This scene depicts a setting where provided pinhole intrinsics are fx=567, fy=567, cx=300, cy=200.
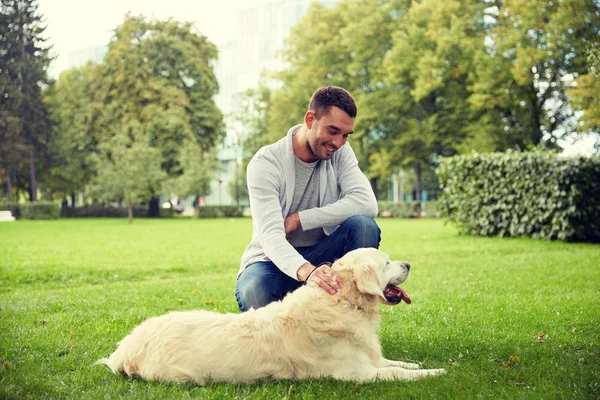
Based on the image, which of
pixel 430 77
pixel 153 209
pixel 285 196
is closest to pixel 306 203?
pixel 285 196

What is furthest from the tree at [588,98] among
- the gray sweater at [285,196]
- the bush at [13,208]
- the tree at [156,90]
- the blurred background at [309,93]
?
the bush at [13,208]

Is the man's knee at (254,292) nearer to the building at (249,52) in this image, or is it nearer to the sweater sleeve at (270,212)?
the sweater sleeve at (270,212)

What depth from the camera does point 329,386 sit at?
4059 millimetres

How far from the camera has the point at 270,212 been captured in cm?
500

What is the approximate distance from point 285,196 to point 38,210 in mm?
43799

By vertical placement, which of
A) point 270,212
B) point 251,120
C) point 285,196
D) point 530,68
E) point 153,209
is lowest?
point 153,209

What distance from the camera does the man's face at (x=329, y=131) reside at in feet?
15.8

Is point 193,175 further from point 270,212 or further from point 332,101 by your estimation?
point 332,101

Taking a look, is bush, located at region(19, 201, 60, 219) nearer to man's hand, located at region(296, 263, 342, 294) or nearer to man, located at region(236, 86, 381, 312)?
man, located at region(236, 86, 381, 312)

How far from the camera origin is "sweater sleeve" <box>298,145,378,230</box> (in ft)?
17.0

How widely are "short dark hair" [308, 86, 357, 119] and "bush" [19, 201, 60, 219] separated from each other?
44.2 m

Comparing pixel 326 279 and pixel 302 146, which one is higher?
pixel 302 146

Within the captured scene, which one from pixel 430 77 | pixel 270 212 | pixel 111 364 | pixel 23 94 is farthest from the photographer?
pixel 23 94

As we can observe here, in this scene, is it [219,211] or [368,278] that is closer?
[368,278]
